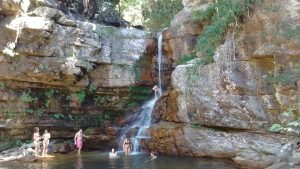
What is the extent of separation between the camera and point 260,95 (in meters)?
14.4

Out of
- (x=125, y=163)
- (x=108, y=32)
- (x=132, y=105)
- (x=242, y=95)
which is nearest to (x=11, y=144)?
(x=132, y=105)

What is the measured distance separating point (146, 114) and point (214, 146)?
17.0 ft

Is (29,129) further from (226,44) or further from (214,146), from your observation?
(226,44)

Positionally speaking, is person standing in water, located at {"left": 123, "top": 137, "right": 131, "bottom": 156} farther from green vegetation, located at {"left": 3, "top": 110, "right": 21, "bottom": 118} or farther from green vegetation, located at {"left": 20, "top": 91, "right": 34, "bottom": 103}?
green vegetation, located at {"left": 3, "top": 110, "right": 21, "bottom": 118}

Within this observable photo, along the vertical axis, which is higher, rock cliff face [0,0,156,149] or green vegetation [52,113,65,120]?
rock cliff face [0,0,156,149]

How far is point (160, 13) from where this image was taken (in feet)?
80.9

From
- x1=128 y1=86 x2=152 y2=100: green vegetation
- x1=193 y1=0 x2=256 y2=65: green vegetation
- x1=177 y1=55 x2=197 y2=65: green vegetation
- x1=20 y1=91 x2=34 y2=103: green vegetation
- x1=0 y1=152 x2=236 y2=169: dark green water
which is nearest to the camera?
x1=0 y1=152 x2=236 y2=169: dark green water

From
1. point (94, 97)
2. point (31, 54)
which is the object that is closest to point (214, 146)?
point (94, 97)

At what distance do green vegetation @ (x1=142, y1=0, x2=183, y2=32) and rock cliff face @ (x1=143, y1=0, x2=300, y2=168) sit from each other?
322 inches

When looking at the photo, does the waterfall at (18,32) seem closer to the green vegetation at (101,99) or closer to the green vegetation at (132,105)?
the green vegetation at (101,99)

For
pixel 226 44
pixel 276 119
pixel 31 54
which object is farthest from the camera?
pixel 31 54

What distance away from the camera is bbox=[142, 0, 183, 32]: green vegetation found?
24.4 m

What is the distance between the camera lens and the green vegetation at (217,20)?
14648 millimetres

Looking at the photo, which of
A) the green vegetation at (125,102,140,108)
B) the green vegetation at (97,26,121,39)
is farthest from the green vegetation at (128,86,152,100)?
the green vegetation at (97,26,121,39)
